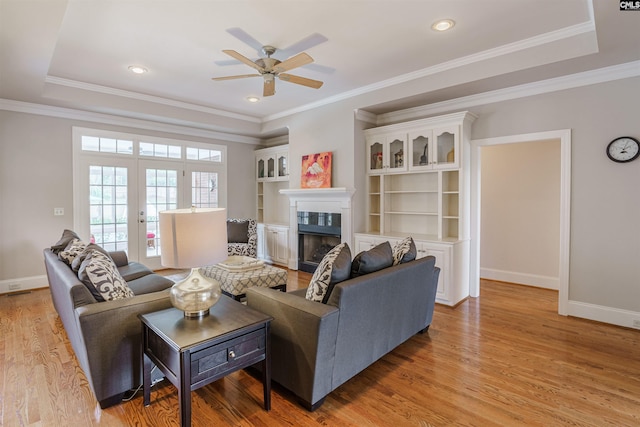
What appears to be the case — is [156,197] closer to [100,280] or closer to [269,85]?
[269,85]

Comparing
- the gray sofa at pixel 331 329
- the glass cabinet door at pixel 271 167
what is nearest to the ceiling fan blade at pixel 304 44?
the gray sofa at pixel 331 329

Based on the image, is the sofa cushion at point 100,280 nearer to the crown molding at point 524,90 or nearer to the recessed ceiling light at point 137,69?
the recessed ceiling light at point 137,69

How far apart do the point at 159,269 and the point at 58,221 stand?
1.66m

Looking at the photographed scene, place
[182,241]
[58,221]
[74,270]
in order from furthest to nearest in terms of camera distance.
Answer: [58,221], [74,270], [182,241]

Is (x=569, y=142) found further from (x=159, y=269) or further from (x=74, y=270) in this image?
(x=159, y=269)

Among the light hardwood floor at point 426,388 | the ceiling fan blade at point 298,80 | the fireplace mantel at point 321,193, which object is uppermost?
Answer: the ceiling fan blade at point 298,80

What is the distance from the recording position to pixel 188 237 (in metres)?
1.80

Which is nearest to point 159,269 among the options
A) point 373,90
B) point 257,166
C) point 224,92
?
point 257,166

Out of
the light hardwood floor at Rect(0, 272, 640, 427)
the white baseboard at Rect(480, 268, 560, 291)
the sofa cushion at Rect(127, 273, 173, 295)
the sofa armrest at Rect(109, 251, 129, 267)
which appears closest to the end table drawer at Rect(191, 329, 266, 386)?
the light hardwood floor at Rect(0, 272, 640, 427)

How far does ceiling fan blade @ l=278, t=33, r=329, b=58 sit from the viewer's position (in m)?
3.16

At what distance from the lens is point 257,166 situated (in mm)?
7109

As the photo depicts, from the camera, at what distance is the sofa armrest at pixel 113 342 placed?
191 centimetres

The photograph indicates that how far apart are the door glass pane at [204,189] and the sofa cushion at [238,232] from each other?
0.93 metres

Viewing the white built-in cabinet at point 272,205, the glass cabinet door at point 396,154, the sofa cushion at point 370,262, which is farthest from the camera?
the white built-in cabinet at point 272,205
